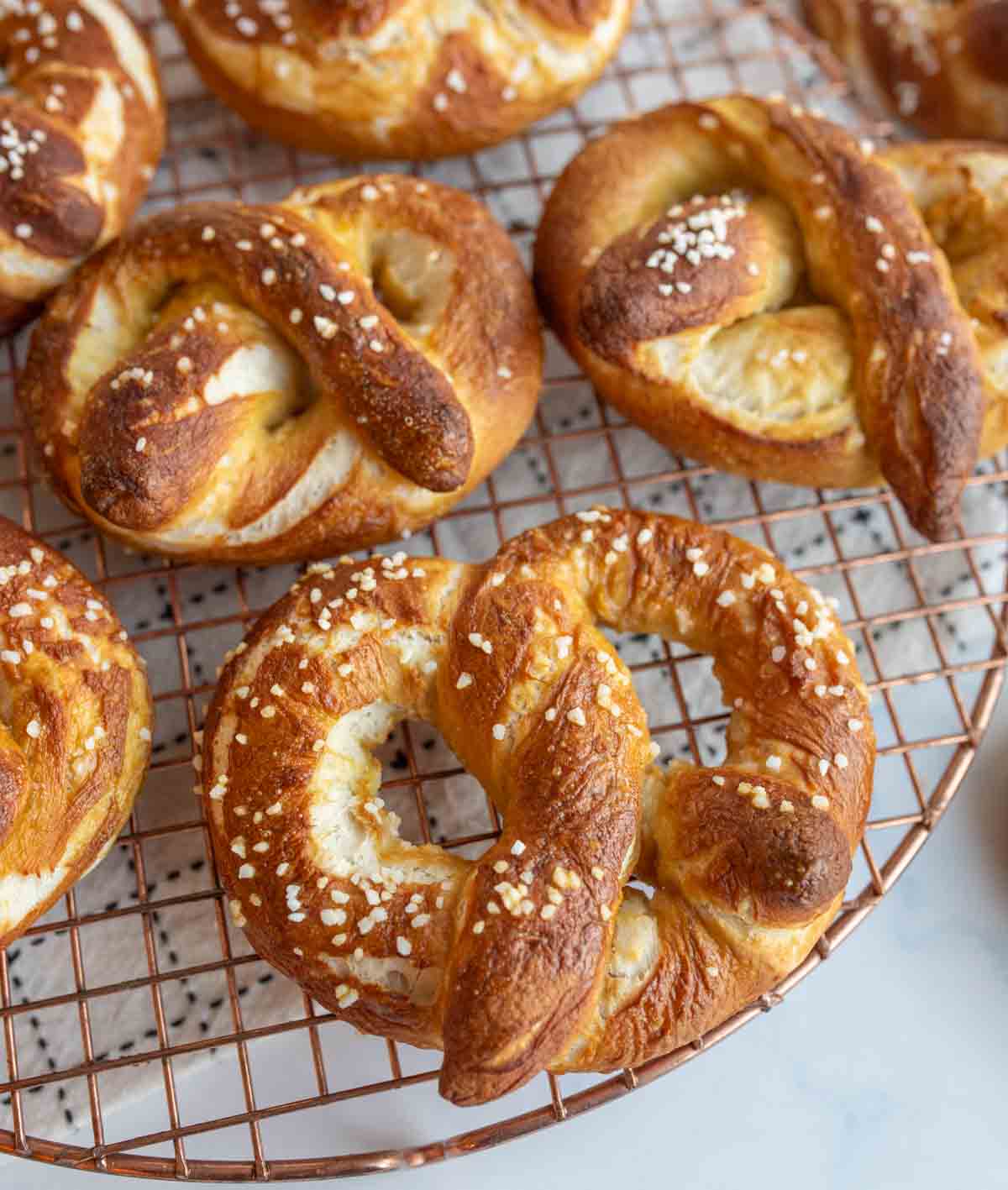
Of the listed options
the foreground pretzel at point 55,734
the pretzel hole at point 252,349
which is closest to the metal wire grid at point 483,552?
the foreground pretzel at point 55,734

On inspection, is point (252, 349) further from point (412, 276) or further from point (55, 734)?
point (55, 734)

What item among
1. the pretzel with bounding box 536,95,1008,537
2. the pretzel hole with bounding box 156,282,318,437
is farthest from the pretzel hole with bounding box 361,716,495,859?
the pretzel with bounding box 536,95,1008,537

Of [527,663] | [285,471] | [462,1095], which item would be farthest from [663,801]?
[285,471]

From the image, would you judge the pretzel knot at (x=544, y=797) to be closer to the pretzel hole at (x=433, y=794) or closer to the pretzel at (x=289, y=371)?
the pretzel at (x=289, y=371)

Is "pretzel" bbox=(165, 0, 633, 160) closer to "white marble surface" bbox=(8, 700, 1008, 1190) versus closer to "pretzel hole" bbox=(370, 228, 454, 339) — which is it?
"pretzel hole" bbox=(370, 228, 454, 339)

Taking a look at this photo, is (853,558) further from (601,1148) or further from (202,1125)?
(202,1125)

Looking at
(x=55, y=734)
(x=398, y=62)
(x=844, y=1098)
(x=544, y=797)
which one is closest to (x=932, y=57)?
(x=398, y=62)
